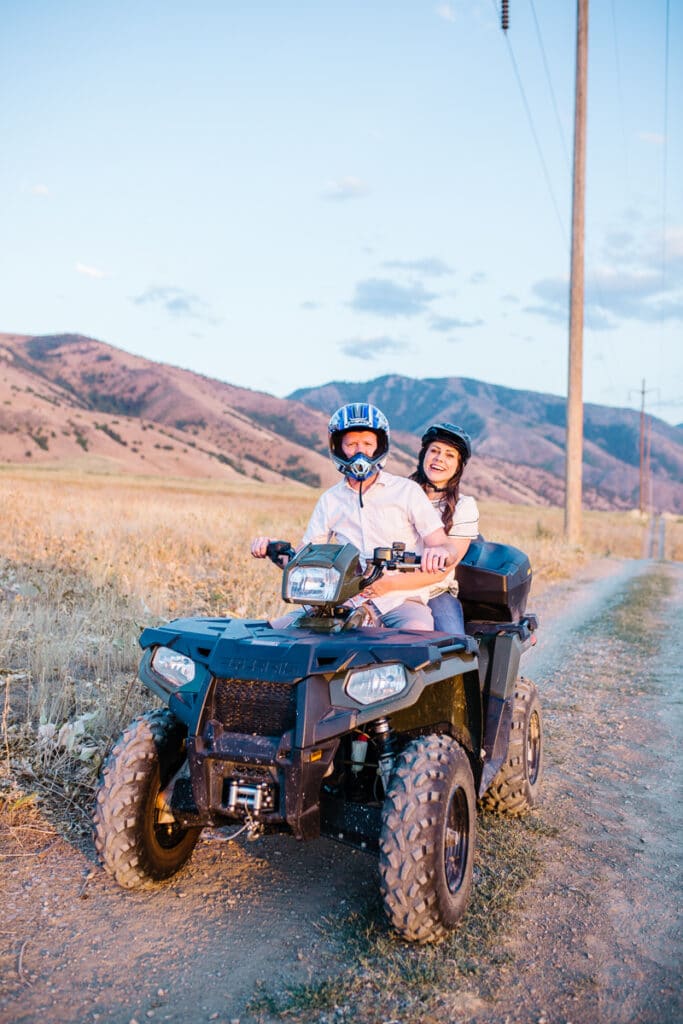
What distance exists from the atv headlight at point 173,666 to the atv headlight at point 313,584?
50 centimetres

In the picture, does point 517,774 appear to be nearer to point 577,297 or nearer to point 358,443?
point 358,443

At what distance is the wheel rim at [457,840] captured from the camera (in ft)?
11.8

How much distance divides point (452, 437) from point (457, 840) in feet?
8.05

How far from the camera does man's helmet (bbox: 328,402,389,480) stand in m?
4.20

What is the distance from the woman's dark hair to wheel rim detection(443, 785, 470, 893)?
5.96 ft

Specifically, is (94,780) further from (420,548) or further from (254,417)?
(254,417)

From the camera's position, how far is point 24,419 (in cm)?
10038

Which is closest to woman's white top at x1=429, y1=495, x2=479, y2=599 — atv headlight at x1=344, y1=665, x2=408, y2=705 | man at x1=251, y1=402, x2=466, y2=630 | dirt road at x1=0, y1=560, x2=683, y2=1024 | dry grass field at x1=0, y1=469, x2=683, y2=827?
man at x1=251, y1=402, x2=466, y2=630

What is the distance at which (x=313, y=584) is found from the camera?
3.58m

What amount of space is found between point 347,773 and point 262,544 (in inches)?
45.4

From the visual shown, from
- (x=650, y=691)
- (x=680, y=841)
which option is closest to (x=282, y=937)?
(x=680, y=841)

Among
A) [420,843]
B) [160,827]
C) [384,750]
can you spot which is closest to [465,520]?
[384,750]

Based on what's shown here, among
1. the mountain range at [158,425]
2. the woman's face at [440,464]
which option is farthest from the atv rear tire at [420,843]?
the mountain range at [158,425]

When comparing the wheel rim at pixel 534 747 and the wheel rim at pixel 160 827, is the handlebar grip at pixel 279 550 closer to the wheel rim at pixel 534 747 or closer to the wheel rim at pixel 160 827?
the wheel rim at pixel 160 827
